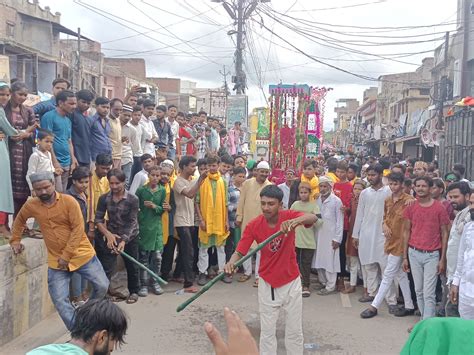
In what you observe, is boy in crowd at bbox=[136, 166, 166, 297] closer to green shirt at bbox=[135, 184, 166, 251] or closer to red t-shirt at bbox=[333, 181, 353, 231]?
green shirt at bbox=[135, 184, 166, 251]

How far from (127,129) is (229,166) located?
1772 mm

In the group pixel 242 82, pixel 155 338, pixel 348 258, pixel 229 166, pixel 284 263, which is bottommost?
pixel 155 338

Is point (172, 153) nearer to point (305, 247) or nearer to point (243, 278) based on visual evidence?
point (243, 278)

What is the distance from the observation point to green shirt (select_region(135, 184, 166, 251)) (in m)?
6.82

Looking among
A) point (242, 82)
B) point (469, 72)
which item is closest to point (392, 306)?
point (242, 82)

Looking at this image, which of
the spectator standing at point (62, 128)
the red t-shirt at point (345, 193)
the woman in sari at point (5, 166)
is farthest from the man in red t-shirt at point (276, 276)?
the spectator standing at point (62, 128)

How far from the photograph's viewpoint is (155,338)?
5422mm

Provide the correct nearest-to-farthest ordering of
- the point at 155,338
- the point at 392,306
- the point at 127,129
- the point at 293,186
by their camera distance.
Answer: the point at 155,338 → the point at 392,306 → the point at 293,186 → the point at 127,129

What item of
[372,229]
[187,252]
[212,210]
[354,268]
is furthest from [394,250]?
[187,252]

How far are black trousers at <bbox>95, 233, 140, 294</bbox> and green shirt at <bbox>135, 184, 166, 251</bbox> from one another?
182 millimetres

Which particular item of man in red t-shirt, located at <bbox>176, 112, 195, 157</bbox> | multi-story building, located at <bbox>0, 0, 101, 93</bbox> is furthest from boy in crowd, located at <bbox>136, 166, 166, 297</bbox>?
multi-story building, located at <bbox>0, 0, 101, 93</bbox>

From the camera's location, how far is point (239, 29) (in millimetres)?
18484

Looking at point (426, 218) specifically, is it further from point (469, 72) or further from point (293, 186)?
point (469, 72)

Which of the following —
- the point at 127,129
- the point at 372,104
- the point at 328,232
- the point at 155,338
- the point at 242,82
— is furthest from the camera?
the point at 372,104
